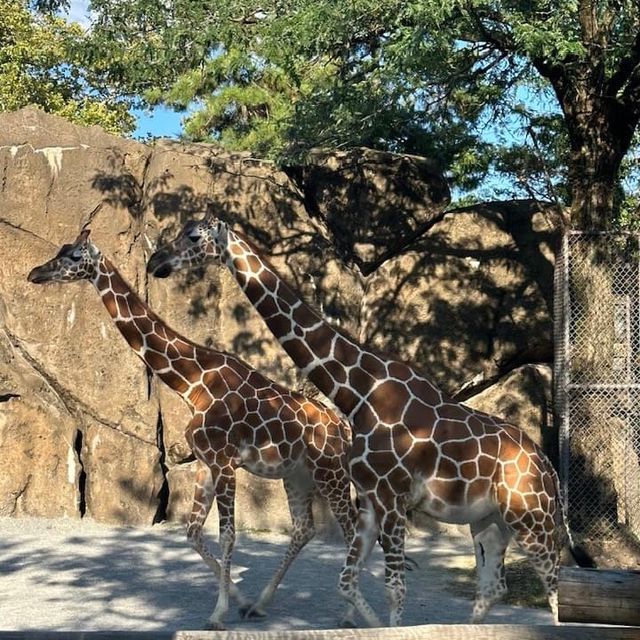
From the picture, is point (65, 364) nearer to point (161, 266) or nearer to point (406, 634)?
point (161, 266)

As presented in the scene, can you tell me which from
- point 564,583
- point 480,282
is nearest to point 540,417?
point 480,282

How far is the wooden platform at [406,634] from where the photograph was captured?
3.50 meters

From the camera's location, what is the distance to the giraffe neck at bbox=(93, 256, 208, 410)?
7023mm

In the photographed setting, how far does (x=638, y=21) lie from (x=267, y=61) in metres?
3.49

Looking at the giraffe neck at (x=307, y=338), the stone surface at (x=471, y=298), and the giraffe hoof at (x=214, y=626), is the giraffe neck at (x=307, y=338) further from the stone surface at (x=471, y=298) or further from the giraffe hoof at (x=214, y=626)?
the stone surface at (x=471, y=298)

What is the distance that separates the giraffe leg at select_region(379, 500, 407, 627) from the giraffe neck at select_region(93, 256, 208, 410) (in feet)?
5.67

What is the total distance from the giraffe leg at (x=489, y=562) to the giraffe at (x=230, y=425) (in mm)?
1218

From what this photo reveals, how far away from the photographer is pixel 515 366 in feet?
36.4

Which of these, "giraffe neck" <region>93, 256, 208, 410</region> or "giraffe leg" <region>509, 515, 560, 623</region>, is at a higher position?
"giraffe neck" <region>93, 256, 208, 410</region>

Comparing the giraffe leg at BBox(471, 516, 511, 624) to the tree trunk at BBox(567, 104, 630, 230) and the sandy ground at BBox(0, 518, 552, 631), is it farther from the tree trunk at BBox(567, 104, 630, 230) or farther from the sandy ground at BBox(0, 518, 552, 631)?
the tree trunk at BBox(567, 104, 630, 230)

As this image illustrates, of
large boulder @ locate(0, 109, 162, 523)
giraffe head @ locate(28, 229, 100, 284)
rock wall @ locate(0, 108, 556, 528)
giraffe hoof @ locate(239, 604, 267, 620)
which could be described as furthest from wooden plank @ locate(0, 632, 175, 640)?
large boulder @ locate(0, 109, 162, 523)

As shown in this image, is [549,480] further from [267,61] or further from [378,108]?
[267,61]

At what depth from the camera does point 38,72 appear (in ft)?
81.5

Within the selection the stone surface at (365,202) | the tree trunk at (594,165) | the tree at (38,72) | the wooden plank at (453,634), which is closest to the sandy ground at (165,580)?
the wooden plank at (453,634)
